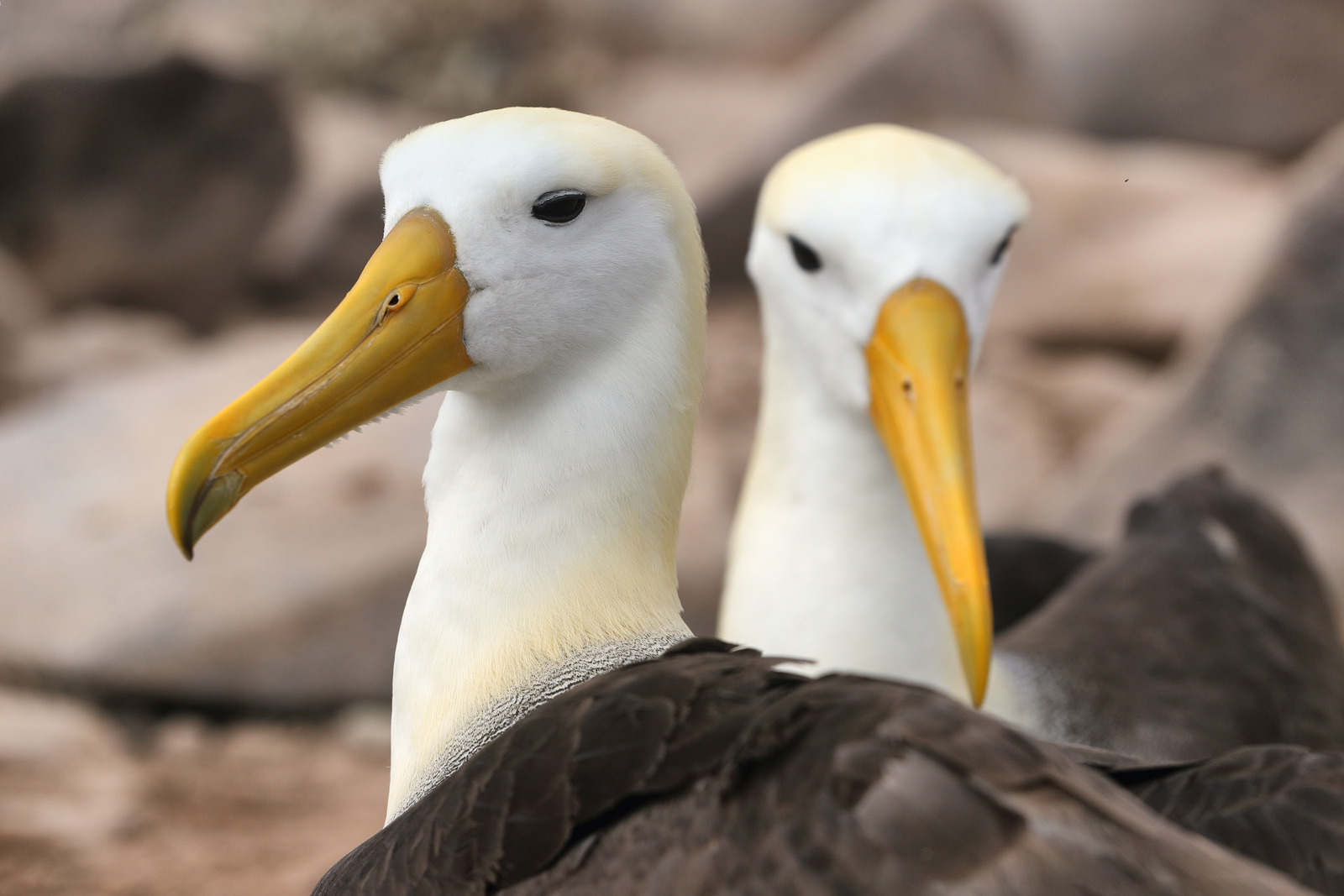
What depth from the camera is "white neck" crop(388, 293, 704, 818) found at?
2027 mm

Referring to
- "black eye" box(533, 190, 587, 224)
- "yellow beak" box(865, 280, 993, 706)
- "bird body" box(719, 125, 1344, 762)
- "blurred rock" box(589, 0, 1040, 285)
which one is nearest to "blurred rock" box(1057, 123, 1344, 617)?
"bird body" box(719, 125, 1344, 762)

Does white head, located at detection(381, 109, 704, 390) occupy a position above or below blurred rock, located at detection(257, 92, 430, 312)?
above

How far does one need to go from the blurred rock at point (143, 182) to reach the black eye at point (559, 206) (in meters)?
7.52

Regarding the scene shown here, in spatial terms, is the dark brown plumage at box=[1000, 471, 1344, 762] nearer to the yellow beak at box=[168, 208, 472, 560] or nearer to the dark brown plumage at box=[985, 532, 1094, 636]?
the dark brown plumage at box=[985, 532, 1094, 636]

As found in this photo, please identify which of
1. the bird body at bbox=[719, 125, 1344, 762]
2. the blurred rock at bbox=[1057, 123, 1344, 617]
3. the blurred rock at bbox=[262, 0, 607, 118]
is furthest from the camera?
the blurred rock at bbox=[262, 0, 607, 118]

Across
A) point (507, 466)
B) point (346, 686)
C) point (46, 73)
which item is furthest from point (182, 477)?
point (46, 73)

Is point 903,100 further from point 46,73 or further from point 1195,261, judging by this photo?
point 46,73

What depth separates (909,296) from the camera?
2836 mm

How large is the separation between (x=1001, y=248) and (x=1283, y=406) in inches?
149

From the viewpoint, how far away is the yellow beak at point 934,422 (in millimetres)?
2646

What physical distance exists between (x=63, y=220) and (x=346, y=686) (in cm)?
481

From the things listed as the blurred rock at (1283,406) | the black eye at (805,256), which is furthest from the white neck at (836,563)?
the blurred rock at (1283,406)

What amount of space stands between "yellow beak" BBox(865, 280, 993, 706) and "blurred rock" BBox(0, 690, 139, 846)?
295cm

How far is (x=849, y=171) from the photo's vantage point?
2.99 metres
